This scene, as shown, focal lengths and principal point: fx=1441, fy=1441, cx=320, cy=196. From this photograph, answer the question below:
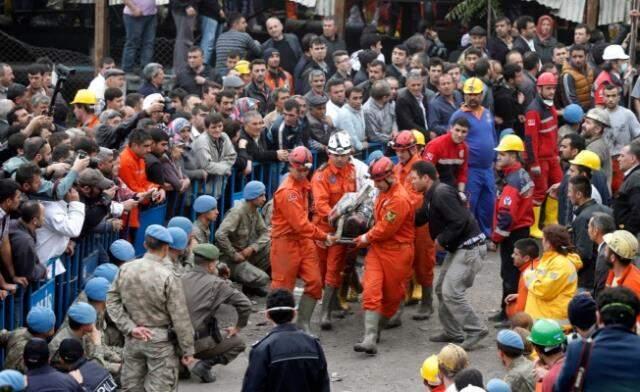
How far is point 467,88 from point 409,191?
279cm

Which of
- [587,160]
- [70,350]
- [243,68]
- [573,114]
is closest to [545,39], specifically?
[573,114]

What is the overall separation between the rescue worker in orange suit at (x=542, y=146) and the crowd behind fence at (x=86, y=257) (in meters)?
2.08

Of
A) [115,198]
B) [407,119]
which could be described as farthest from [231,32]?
[115,198]

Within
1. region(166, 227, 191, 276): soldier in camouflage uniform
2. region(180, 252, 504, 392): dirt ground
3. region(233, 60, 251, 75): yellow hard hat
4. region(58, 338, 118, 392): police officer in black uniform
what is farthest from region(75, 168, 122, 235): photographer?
region(233, 60, 251, 75): yellow hard hat

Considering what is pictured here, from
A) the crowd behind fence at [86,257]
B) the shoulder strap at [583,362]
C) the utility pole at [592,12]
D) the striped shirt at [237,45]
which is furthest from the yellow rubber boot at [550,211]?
the shoulder strap at [583,362]

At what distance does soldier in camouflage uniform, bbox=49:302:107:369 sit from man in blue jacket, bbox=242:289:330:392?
2092 mm

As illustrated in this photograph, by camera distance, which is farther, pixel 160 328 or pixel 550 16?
pixel 550 16

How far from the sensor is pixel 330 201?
14031 millimetres

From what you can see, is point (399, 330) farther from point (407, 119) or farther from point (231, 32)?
point (231, 32)

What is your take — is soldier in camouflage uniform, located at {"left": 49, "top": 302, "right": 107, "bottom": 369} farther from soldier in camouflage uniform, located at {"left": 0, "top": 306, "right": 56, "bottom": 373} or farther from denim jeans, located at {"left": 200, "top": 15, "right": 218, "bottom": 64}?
denim jeans, located at {"left": 200, "top": 15, "right": 218, "bottom": 64}

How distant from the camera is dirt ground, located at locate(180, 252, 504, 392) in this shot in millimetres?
12703

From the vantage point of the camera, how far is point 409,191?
1388 centimetres

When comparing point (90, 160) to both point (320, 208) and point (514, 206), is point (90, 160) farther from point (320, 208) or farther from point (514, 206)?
point (514, 206)

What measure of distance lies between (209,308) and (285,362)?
3.09m
